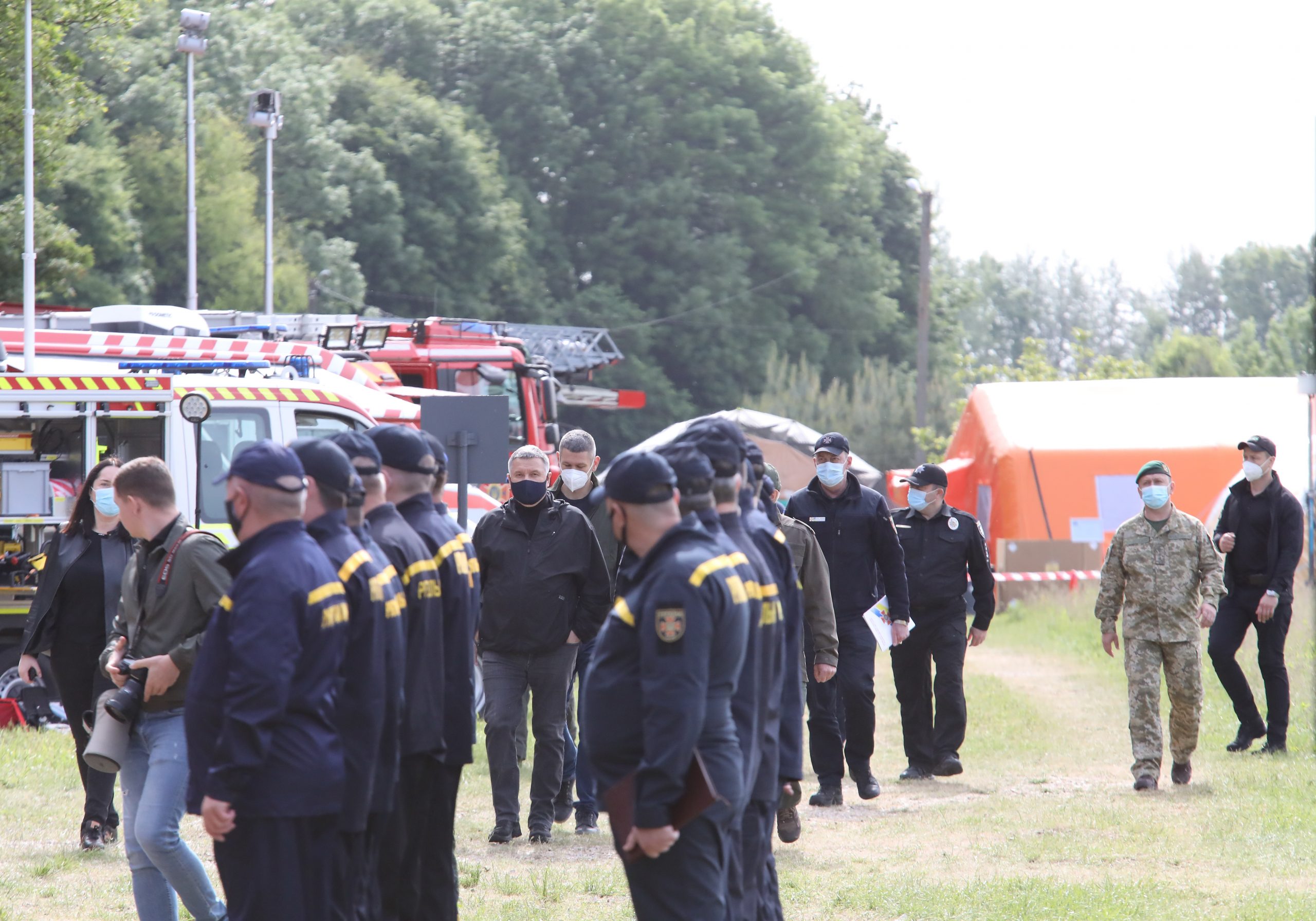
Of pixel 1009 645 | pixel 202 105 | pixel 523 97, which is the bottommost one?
pixel 1009 645

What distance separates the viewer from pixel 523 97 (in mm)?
48812

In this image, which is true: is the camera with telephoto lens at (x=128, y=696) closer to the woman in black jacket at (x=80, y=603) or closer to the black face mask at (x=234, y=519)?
the black face mask at (x=234, y=519)

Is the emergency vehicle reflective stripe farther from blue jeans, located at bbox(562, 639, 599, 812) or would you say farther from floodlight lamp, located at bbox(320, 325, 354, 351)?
floodlight lamp, located at bbox(320, 325, 354, 351)

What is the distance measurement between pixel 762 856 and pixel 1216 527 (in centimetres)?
721

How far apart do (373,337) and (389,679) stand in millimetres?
14974

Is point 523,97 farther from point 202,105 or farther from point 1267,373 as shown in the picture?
point 1267,373

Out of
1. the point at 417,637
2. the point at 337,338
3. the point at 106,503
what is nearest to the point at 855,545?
the point at 106,503

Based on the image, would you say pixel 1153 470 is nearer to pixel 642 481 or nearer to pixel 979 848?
pixel 979 848

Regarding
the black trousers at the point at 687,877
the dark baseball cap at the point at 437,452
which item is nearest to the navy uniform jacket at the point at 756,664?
the black trousers at the point at 687,877

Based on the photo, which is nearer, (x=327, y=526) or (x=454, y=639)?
(x=327, y=526)

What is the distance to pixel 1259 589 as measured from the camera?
1118cm

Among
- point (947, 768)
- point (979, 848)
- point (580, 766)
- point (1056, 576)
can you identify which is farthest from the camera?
point (1056, 576)

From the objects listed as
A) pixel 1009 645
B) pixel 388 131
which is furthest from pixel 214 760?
pixel 388 131

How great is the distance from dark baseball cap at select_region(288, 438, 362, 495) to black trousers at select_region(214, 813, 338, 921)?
3.19ft
